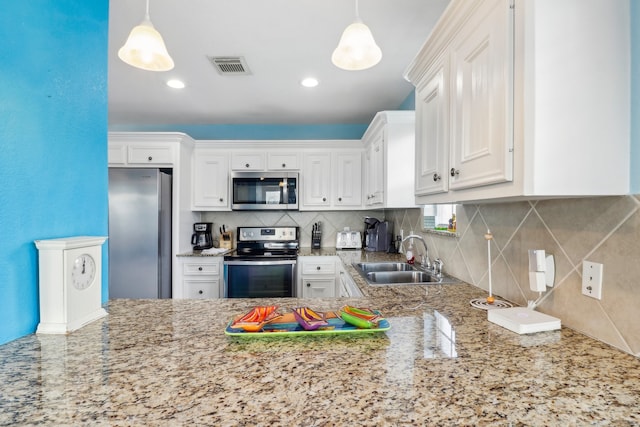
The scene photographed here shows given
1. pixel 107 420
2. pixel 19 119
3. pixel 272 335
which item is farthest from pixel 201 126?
pixel 107 420

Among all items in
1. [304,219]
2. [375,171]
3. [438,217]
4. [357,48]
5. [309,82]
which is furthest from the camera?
[304,219]

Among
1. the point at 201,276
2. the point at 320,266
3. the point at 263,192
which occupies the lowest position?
the point at 201,276

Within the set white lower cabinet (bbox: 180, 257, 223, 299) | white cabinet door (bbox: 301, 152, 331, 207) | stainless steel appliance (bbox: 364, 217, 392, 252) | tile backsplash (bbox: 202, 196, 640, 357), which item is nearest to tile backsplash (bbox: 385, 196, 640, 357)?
tile backsplash (bbox: 202, 196, 640, 357)

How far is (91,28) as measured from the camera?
116cm

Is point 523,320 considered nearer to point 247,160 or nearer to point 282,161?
point 282,161

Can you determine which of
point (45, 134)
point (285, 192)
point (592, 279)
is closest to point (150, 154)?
point (285, 192)

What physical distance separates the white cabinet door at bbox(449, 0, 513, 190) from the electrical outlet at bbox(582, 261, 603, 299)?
0.40 meters

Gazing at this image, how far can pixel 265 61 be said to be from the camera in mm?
2301

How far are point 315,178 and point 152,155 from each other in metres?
1.76

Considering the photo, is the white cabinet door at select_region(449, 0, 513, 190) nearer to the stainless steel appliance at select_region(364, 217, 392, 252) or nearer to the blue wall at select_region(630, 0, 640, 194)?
the blue wall at select_region(630, 0, 640, 194)

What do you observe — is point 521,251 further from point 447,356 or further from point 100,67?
point 100,67

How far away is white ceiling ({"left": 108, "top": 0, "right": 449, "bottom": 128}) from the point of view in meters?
1.74

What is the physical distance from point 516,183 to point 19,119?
4.69ft

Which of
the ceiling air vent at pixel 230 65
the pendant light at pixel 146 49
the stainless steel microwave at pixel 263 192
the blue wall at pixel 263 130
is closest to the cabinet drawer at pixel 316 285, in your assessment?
the stainless steel microwave at pixel 263 192
